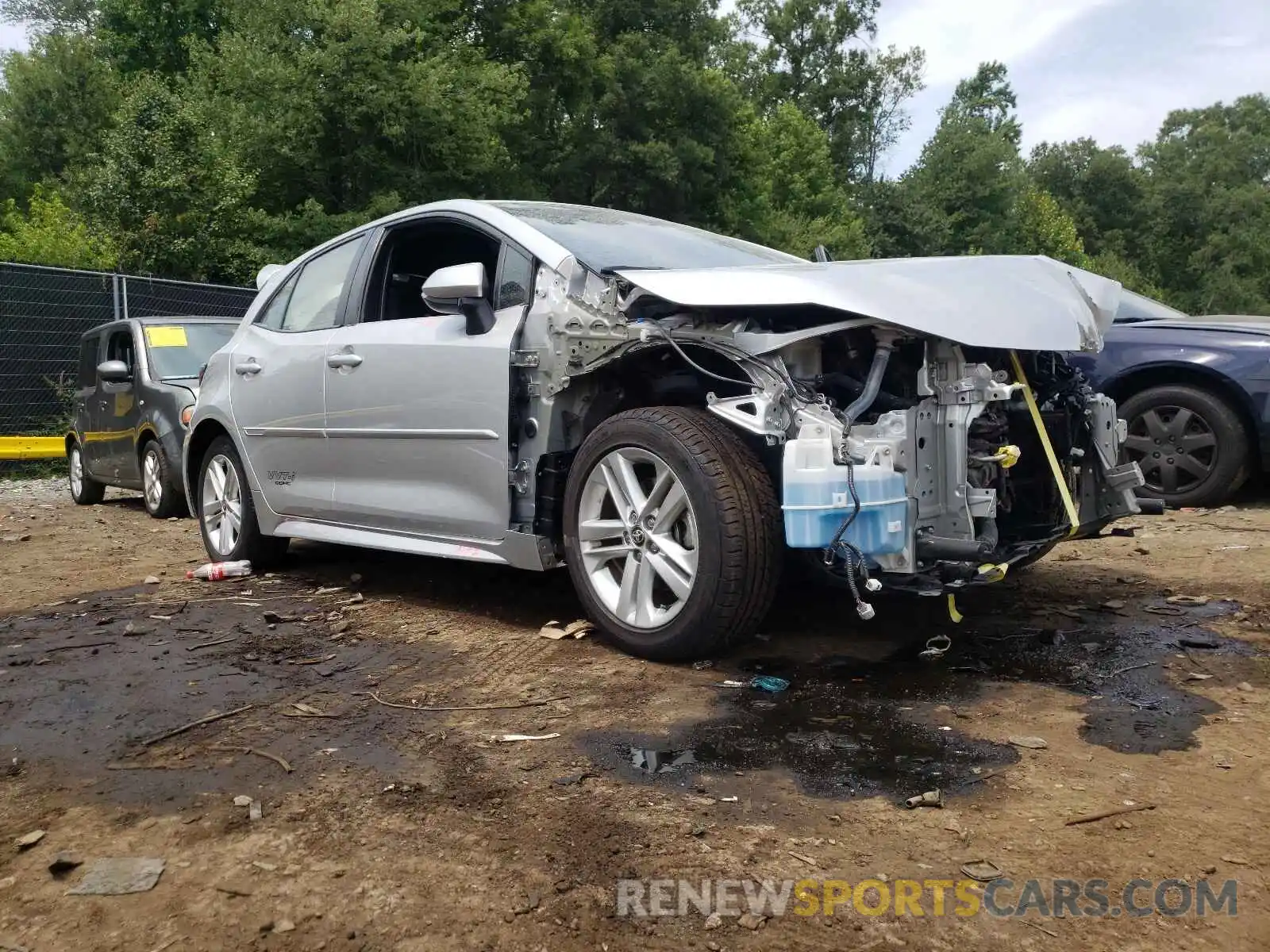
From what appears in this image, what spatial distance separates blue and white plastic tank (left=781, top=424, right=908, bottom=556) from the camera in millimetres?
3062

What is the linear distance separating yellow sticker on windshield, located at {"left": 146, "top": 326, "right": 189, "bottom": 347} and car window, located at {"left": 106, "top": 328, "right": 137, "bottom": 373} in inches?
6.5

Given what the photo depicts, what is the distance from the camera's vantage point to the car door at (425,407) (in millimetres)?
3967

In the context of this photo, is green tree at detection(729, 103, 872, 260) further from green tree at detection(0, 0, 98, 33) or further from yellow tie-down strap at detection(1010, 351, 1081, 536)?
yellow tie-down strap at detection(1010, 351, 1081, 536)

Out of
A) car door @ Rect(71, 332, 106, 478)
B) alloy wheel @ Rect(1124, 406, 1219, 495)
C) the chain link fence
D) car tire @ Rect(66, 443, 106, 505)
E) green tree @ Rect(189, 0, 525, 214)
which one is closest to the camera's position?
alloy wheel @ Rect(1124, 406, 1219, 495)

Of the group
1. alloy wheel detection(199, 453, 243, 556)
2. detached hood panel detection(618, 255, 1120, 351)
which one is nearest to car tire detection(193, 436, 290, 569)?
alloy wheel detection(199, 453, 243, 556)

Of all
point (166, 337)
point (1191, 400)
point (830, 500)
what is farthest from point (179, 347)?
point (1191, 400)

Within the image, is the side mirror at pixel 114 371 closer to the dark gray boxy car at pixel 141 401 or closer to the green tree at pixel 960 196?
the dark gray boxy car at pixel 141 401

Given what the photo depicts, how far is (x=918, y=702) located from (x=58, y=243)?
19.7m

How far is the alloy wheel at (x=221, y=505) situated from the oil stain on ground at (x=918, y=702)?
310 cm

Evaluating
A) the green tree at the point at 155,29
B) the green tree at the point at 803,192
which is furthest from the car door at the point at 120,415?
the green tree at the point at 803,192

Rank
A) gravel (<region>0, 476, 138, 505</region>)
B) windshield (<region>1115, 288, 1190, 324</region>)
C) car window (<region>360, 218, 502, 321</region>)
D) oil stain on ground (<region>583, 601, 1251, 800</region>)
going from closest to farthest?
oil stain on ground (<region>583, 601, 1251, 800</region>) < car window (<region>360, 218, 502, 321</region>) < windshield (<region>1115, 288, 1190, 324</region>) < gravel (<region>0, 476, 138, 505</region>)

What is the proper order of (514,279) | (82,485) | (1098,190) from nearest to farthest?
(514,279) → (82,485) → (1098,190)

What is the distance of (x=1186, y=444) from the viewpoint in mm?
6457

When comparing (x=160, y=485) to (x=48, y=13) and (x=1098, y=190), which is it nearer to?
(x=48, y=13)
